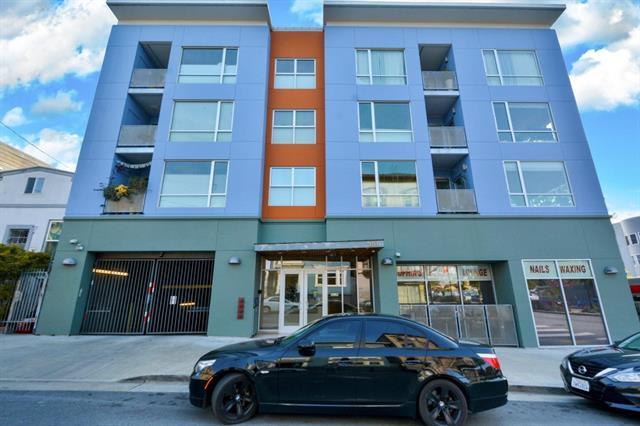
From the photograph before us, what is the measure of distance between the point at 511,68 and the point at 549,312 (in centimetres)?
1064

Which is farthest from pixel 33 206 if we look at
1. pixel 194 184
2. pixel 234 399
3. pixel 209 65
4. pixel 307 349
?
pixel 307 349

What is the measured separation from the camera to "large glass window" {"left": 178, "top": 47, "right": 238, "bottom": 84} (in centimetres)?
1284

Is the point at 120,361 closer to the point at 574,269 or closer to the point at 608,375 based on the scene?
the point at 608,375

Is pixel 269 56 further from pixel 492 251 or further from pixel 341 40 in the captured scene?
pixel 492 251

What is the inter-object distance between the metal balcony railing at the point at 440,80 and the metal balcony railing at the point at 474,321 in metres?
9.43

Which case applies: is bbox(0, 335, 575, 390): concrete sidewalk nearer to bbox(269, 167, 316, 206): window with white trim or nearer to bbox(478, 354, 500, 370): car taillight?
bbox(478, 354, 500, 370): car taillight

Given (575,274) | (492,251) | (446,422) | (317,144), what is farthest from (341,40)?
(446,422)

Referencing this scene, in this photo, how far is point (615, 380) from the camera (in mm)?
4625

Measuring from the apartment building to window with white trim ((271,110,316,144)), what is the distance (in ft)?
0.30

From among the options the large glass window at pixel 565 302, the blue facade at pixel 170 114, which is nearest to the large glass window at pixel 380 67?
the blue facade at pixel 170 114

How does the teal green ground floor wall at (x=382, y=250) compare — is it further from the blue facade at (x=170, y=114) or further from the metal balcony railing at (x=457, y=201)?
the blue facade at (x=170, y=114)

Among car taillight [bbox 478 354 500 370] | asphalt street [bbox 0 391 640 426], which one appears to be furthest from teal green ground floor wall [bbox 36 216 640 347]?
car taillight [bbox 478 354 500 370]

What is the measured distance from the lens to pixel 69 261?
10.2 m

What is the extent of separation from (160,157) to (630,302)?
59.9ft
